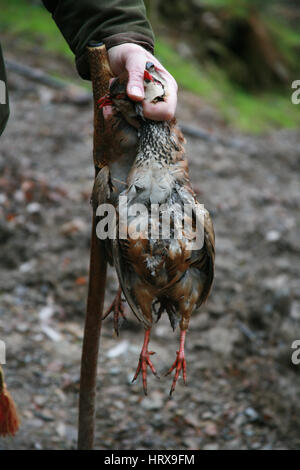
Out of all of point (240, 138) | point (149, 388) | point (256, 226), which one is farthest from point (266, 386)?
point (240, 138)

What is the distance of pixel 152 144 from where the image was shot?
1.98 m

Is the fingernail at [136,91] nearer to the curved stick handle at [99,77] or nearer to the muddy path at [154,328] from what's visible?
the curved stick handle at [99,77]

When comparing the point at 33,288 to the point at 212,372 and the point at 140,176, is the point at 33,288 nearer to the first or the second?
the point at 212,372

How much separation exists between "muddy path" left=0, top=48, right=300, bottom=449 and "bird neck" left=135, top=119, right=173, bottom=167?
77.9 inches

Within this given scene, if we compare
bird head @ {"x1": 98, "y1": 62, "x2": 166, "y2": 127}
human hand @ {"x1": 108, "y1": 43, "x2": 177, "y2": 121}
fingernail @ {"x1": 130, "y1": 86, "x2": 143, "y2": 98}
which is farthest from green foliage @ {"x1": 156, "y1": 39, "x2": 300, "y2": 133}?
fingernail @ {"x1": 130, "y1": 86, "x2": 143, "y2": 98}

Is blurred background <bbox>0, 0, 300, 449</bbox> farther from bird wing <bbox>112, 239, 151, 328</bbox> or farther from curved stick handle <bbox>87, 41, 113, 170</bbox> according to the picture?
curved stick handle <bbox>87, 41, 113, 170</bbox>

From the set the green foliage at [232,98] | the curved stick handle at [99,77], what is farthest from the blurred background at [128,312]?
the curved stick handle at [99,77]

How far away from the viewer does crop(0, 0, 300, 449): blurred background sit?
325 cm

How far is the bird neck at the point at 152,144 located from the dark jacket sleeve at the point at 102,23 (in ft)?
1.37

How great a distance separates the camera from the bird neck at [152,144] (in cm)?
198

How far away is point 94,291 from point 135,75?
1.02 m

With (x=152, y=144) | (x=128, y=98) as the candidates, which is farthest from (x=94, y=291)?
(x=128, y=98)

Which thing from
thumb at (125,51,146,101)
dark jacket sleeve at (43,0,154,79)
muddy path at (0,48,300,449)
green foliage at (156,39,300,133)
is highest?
green foliage at (156,39,300,133)

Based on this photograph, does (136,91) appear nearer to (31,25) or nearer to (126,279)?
(126,279)
